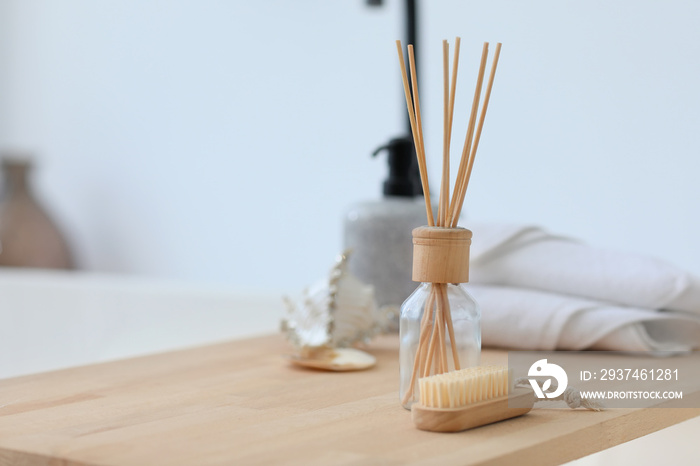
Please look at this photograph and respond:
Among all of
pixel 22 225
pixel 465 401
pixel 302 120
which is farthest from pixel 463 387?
pixel 22 225

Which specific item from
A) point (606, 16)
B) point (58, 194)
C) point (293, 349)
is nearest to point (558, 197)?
point (606, 16)

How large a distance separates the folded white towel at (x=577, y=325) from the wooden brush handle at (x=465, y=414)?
0.25 meters

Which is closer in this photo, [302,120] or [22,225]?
[302,120]

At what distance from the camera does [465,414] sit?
47 cm

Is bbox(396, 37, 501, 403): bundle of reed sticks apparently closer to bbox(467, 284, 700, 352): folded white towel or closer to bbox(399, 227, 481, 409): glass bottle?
bbox(399, 227, 481, 409): glass bottle

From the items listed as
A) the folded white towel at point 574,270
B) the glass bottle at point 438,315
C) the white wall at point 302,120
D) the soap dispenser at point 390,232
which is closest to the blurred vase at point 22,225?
the white wall at point 302,120

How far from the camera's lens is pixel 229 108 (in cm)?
153

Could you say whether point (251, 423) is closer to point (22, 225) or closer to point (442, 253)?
point (442, 253)

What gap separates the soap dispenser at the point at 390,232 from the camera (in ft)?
2.81

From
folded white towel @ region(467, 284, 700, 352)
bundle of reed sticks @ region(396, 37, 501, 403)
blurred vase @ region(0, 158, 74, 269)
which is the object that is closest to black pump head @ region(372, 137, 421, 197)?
folded white towel @ region(467, 284, 700, 352)

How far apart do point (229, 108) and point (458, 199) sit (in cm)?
105

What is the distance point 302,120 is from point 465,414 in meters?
1.03

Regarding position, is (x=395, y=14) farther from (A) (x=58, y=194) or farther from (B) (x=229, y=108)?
(A) (x=58, y=194)

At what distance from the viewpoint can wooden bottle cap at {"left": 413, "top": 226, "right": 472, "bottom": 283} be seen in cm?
52
